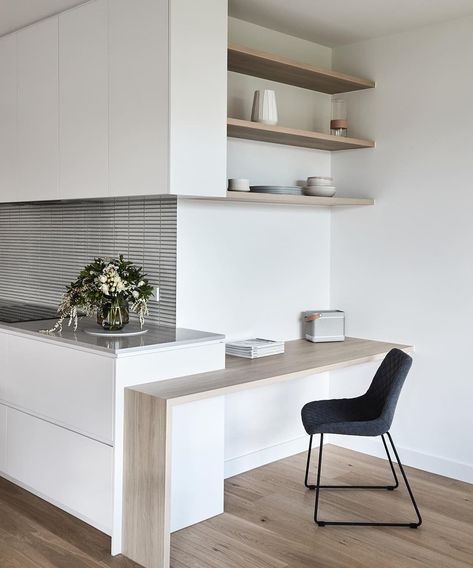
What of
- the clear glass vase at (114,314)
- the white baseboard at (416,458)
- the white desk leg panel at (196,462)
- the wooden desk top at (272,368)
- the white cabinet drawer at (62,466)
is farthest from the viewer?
the white baseboard at (416,458)

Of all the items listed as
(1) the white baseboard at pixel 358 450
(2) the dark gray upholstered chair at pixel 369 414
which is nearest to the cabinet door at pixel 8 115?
(1) the white baseboard at pixel 358 450

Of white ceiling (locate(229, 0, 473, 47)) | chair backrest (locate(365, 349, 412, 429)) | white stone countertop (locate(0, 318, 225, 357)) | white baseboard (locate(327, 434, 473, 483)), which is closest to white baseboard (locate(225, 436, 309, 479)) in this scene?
white baseboard (locate(327, 434, 473, 483))

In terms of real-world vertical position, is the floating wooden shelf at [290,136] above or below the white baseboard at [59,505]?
above

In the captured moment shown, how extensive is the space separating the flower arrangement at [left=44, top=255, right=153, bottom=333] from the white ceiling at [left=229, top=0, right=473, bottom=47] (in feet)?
4.64

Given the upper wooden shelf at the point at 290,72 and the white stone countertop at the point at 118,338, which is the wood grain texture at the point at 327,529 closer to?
the white stone countertop at the point at 118,338

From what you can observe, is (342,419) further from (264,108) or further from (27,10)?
(27,10)

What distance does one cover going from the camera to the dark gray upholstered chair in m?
3.03

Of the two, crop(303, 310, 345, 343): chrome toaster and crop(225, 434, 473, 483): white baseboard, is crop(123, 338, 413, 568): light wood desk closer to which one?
crop(225, 434, 473, 483): white baseboard

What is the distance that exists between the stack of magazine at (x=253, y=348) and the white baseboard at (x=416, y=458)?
900 millimetres

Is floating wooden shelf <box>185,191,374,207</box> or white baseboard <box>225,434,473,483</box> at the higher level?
floating wooden shelf <box>185,191,374,207</box>

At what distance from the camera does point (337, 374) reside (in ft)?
13.9

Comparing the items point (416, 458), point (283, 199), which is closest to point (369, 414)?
point (416, 458)

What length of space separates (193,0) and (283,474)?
2400 millimetres

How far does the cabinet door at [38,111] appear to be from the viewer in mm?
3426
